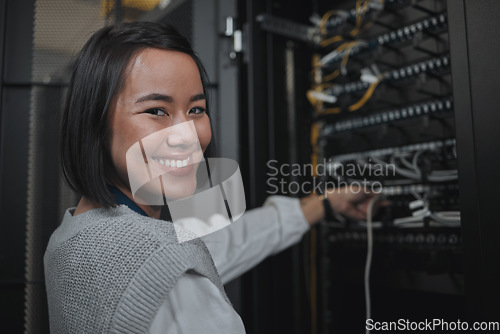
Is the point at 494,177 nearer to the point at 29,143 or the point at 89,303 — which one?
the point at 89,303

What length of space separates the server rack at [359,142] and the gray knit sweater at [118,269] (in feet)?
1.83

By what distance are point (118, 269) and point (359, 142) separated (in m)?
0.86

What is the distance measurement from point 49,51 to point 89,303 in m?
0.66

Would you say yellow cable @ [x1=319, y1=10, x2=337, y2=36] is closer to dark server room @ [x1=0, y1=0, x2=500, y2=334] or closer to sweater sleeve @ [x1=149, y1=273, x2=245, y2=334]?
dark server room @ [x1=0, y1=0, x2=500, y2=334]

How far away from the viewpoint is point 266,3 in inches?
50.4

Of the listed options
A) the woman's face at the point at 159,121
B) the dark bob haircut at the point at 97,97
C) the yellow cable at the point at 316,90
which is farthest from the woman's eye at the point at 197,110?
the yellow cable at the point at 316,90

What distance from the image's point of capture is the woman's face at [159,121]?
74 centimetres

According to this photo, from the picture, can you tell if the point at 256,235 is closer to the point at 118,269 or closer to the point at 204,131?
the point at 204,131

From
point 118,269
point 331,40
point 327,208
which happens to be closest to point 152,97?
point 118,269

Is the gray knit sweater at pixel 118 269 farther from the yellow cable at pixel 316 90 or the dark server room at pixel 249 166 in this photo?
the yellow cable at pixel 316 90

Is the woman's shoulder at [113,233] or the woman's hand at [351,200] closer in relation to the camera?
the woman's shoulder at [113,233]

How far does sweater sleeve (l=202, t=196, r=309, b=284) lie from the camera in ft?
3.67

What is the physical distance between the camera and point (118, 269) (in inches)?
25.0

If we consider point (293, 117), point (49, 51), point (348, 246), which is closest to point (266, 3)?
point (293, 117)
